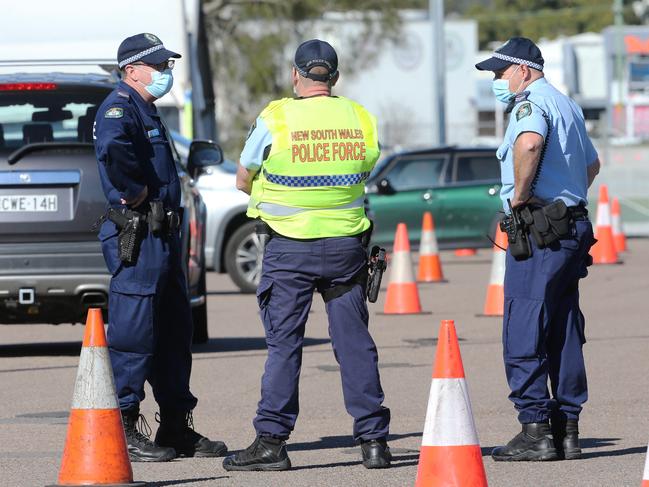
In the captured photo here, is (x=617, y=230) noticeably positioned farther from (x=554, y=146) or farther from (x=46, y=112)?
(x=554, y=146)

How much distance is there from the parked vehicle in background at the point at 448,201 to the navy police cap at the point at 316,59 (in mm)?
14127

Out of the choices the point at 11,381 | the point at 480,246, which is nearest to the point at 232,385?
the point at 11,381

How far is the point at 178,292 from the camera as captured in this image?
775 cm

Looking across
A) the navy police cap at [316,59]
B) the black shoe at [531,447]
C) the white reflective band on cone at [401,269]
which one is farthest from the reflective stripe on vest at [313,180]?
the white reflective band on cone at [401,269]

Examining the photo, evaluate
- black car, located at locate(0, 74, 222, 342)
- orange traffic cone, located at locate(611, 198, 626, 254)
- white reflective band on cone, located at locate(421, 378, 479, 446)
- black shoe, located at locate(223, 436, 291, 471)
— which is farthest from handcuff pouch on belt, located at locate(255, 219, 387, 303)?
orange traffic cone, located at locate(611, 198, 626, 254)

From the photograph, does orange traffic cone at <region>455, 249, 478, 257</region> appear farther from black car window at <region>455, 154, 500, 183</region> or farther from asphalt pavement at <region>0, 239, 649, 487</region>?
asphalt pavement at <region>0, 239, 649, 487</region>

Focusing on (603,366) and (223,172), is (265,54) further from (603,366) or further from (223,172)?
(603,366)

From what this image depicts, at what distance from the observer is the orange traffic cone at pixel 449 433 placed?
20.8 feet

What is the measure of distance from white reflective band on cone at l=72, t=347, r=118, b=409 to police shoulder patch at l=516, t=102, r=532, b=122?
2150 millimetres

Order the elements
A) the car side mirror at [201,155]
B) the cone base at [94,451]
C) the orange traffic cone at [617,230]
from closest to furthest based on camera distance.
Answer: the cone base at [94,451] → the car side mirror at [201,155] → the orange traffic cone at [617,230]

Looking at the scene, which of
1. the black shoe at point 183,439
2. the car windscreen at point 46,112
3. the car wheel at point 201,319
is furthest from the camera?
the car wheel at point 201,319

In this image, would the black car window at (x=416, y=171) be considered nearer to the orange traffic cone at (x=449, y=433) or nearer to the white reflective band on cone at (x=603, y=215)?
the white reflective band on cone at (x=603, y=215)

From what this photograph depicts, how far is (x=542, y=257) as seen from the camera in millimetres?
7598

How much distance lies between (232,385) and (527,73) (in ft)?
11.0
